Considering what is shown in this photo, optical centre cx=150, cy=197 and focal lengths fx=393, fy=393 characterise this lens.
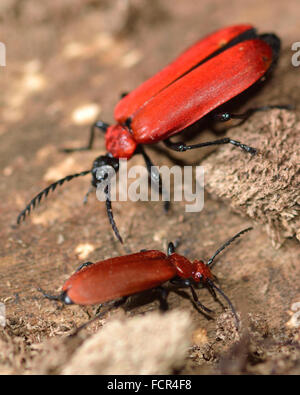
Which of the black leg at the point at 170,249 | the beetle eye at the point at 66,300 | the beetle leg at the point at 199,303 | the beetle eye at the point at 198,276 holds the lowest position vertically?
the beetle leg at the point at 199,303

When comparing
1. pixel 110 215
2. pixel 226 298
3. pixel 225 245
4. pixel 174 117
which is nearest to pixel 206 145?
pixel 174 117

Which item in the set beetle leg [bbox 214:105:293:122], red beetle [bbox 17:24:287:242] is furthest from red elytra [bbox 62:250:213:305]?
beetle leg [bbox 214:105:293:122]

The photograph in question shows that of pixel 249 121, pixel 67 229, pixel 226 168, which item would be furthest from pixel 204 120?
pixel 67 229

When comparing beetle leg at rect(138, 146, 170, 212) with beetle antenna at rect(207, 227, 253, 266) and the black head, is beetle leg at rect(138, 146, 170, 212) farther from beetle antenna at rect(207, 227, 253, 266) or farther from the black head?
beetle antenna at rect(207, 227, 253, 266)

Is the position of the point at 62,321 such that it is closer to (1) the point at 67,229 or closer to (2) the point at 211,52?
(1) the point at 67,229

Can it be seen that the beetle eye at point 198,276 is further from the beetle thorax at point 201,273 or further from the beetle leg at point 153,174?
the beetle leg at point 153,174

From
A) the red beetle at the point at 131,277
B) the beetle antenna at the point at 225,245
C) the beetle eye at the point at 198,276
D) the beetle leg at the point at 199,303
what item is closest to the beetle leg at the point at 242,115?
the beetle antenna at the point at 225,245
